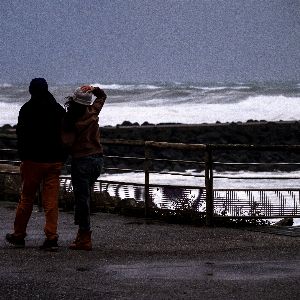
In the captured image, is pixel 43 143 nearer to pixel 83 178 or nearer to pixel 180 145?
pixel 83 178

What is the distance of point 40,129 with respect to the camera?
9656 mm

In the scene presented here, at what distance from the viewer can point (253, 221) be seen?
12352 mm

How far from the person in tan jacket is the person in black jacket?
18cm

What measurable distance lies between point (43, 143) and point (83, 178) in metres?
0.50

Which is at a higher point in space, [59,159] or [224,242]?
[59,159]

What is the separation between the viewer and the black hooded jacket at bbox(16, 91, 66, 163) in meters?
9.65

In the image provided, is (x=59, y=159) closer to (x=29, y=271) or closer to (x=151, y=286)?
(x=29, y=271)

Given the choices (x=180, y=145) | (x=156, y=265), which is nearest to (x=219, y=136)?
(x=180, y=145)

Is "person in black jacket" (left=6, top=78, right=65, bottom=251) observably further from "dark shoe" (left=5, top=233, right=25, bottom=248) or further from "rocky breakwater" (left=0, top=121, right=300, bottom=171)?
"rocky breakwater" (left=0, top=121, right=300, bottom=171)

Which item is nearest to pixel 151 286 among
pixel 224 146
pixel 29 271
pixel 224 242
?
pixel 29 271

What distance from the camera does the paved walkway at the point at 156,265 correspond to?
25.1 ft

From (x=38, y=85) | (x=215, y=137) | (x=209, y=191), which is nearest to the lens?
(x=38, y=85)

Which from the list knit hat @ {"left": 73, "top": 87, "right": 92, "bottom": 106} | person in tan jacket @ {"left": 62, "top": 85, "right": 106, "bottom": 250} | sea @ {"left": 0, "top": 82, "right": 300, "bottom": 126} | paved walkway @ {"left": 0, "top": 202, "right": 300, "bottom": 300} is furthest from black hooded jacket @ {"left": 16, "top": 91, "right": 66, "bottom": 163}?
sea @ {"left": 0, "top": 82, "right": 300, "bottom": 126}

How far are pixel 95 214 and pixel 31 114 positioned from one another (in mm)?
3870
